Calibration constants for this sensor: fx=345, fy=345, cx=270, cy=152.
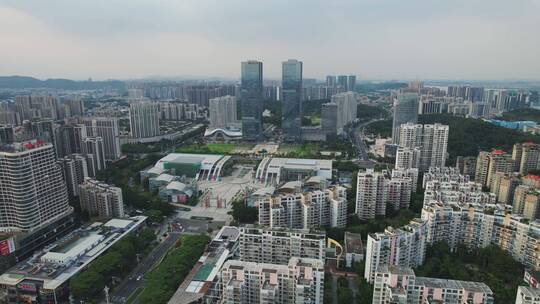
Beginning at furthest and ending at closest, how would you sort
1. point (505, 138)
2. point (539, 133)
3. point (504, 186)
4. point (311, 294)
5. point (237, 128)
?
point (237, 128), point (539, 133), point (505, 138), point (504, 186), point (311, 294)

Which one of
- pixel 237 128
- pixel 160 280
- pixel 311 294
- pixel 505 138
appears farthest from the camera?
Result: pixel 237 128

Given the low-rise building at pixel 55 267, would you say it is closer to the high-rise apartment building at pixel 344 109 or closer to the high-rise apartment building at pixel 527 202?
the high-rise apartment building at pixel 527 202

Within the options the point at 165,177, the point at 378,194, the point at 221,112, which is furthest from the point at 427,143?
the point at 221,112

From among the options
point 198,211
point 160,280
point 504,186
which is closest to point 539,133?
point 504,186

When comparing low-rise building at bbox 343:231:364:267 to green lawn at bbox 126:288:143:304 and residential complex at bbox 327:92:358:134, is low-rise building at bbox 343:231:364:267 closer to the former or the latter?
green lawn at bbox 126:288:143:304

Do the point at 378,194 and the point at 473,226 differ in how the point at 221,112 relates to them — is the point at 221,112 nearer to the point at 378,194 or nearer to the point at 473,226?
the point at 378,194

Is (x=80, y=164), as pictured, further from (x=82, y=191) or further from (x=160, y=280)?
(x=160, y=280)

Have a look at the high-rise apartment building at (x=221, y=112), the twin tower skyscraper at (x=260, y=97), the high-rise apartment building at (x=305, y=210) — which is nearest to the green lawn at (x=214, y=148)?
the twin tower skyscraper at (x=260, y=97)
